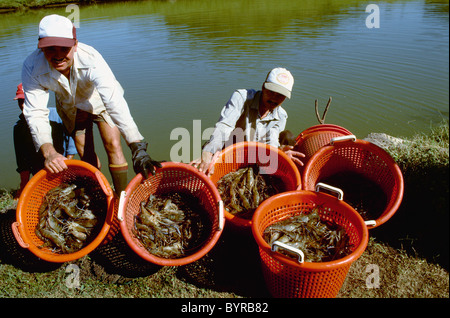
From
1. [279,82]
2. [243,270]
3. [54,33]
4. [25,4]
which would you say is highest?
[25,4]

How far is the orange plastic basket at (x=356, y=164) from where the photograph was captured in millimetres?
3006

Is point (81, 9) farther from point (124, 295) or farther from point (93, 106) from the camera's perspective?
point (124, 295)

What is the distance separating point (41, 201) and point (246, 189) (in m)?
1.95

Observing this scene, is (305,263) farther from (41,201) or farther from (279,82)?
(41,201)

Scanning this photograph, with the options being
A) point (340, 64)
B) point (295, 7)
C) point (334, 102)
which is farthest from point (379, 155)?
point (295, 7)

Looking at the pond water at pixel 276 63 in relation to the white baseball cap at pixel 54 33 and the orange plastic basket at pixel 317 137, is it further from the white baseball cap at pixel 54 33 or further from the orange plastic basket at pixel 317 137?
the white baseball cap at pixel 54 33

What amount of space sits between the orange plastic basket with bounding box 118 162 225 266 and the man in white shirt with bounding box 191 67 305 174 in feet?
0.65

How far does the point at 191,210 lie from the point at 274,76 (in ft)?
5.28

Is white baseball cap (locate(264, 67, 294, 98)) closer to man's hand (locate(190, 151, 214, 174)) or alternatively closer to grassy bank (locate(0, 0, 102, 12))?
man's hand (locate(190, 151, 214, 174))

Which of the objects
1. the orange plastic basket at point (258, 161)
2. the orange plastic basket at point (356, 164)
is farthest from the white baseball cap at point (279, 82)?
the orange plastic basket at point (356, 164)

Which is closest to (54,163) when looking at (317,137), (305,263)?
(305,263)

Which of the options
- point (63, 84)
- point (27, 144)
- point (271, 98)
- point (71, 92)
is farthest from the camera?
point (27, 144)

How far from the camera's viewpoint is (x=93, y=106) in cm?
330

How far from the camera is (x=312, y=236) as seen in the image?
8.81ft
